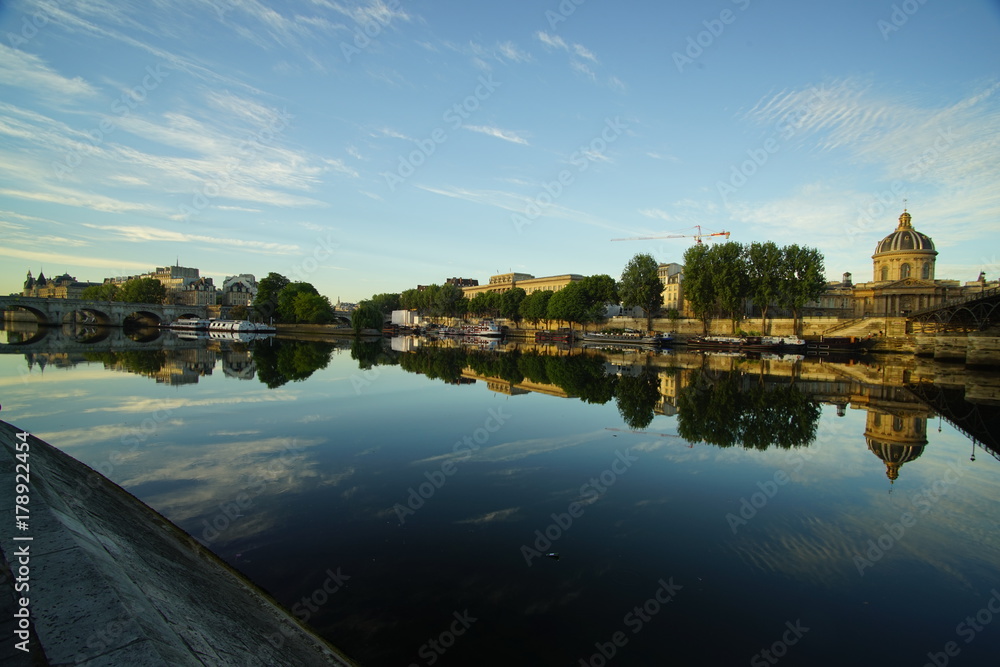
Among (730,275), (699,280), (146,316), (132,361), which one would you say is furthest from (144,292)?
(730,275)

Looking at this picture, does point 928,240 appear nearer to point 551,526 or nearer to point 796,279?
point 796,279

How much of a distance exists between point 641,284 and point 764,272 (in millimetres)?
20606

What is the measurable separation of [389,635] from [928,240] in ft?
385

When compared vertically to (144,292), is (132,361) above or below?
below

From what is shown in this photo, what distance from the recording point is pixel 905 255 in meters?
90.6

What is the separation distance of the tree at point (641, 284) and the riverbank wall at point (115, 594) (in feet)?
281

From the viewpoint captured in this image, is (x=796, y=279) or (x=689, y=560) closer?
(x=689, y=560)

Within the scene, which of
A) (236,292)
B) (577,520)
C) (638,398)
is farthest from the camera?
(236,292)

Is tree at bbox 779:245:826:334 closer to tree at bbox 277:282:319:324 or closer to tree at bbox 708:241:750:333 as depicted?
tree at bbox 708:241:750:333

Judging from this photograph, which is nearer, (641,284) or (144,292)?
(641,284)

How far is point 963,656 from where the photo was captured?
5227 millimetres

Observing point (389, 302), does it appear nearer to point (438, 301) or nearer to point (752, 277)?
point (438, 301)

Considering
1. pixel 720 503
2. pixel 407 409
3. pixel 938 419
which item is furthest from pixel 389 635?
pixel 938 419


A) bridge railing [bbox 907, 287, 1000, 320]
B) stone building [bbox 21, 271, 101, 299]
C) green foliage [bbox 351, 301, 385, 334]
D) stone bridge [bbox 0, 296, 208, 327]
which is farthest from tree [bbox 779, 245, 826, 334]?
stone building [bbox 21, 271, 101, 299]
